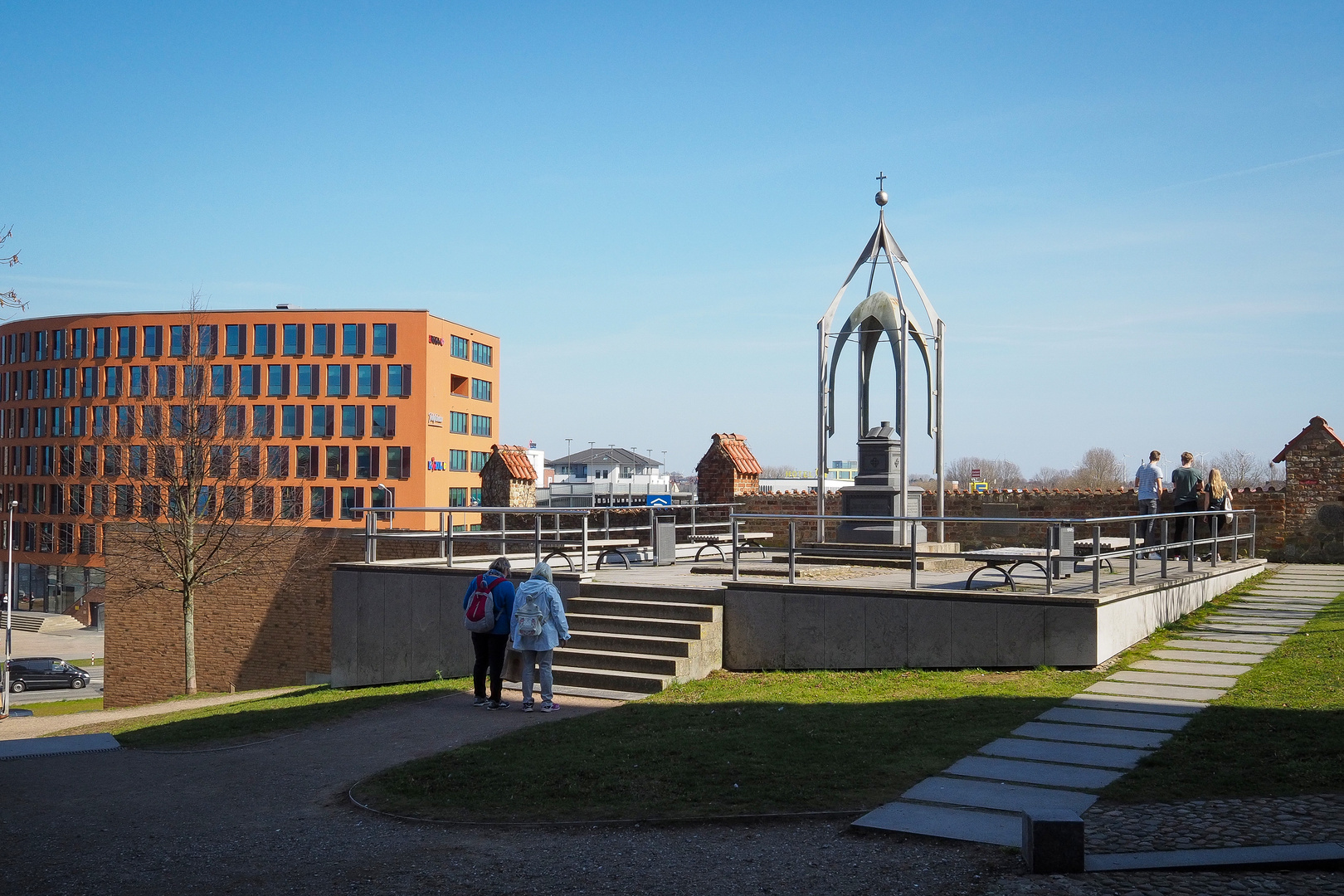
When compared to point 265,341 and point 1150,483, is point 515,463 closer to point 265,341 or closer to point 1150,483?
point 1150,483

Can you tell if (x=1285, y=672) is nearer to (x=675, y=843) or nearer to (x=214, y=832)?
(x=675, y=843)

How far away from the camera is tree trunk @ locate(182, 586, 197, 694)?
927 inches

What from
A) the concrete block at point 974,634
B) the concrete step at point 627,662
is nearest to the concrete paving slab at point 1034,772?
the concrete block at point 974,634

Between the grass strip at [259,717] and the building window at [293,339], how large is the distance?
5537 cm

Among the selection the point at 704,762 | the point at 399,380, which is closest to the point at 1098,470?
the point at 399,380

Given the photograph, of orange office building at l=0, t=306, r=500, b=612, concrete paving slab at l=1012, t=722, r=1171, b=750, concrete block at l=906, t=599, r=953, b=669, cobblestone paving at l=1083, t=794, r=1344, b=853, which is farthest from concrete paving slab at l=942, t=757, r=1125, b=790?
orange office building at l=0, t=306, r=500, b=612

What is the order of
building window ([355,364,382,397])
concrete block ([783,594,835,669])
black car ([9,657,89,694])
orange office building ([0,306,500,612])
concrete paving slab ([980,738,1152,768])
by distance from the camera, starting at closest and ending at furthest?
concrete paving slab ([980,738,1152,768]) < concrete block ([783,594,835,669]) < black car ([9,657,89,694]) < orange office building ([0,306,500,612]) < building window ([355,364,382,397])

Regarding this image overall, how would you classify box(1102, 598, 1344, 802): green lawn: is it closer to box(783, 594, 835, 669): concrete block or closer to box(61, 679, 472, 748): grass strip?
box(783, 594, 835, 669): concrete block

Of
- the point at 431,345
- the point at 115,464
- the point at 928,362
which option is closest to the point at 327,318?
the point at 431,345

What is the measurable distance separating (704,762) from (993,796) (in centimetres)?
202

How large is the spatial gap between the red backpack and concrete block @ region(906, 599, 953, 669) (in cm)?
430

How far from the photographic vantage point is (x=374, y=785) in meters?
7.86

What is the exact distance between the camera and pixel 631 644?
40.7 feet

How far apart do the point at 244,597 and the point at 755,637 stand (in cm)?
1681
